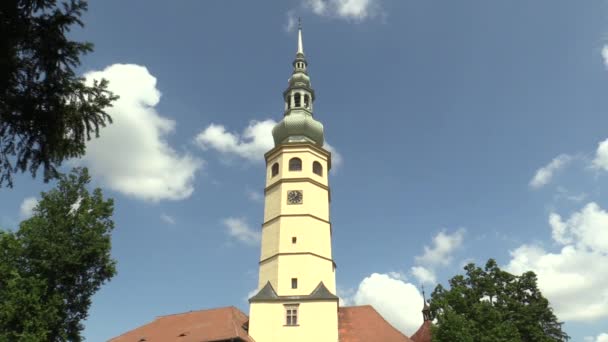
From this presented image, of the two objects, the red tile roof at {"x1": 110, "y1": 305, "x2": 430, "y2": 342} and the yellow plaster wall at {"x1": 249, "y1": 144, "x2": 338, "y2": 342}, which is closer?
the yellow plaster wall at {"x1": 249, "y1": 144, "x2": 338, "y2": 342}

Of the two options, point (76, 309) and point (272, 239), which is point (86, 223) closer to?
point (76, 309)

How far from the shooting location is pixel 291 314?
2720 cm

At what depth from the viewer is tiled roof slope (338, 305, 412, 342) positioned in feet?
90.3

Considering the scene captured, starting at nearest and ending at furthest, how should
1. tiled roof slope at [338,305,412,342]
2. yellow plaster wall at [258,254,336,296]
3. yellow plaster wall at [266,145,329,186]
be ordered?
tiled roof slope at [338,305,412,342]
yellow plaster wall at [258,254,336,296]
yellow plaster wall at [266,145,329,186]

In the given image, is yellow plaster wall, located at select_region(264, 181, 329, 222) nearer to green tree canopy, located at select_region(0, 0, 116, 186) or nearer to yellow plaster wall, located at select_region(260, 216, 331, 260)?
yellow plaster wall, located at select_region(260, 216, 331, 260)

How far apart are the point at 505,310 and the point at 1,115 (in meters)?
29.6

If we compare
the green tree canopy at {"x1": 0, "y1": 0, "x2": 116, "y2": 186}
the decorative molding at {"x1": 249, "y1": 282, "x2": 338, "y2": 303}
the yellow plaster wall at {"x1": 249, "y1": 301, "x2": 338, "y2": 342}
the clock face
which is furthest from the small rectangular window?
the green tree canopy at {"x1": 0, "y1": 0, "x2": 116, "y2": 186}

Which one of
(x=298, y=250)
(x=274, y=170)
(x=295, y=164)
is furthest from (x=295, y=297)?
(x=274, y=170)

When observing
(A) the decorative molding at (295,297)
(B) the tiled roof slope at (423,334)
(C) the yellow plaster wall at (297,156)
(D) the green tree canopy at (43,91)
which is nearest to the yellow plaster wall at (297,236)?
(A) the decorative molding at (295,297)

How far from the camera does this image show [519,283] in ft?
105

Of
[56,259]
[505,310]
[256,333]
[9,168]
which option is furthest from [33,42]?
[505,310]

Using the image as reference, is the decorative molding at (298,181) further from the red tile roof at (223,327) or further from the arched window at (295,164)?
the red tile roof at (223,327)

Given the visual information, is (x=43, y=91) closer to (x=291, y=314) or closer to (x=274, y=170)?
(x=291, y=314)

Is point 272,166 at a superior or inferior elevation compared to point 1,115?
superior
